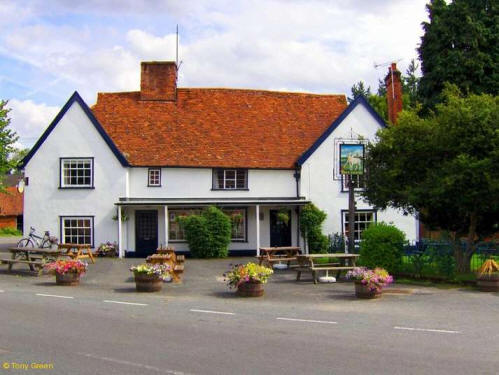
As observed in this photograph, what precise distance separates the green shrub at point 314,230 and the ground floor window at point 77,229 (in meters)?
10.2

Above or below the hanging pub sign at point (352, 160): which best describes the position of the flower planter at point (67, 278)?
below

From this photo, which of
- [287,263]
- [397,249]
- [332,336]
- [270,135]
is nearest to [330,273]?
[397,249]

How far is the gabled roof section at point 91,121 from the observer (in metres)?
28.6

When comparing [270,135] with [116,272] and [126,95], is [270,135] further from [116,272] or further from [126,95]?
[116,272]

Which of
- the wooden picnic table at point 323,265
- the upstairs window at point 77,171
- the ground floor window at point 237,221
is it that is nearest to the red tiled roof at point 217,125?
the upstairs window at point 77,171

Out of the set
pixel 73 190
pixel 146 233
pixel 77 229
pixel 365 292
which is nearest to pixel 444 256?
pixel 365 292

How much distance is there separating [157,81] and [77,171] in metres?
→ 6.83

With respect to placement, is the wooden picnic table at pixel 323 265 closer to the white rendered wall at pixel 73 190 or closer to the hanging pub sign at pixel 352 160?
the hanging pub sign at pixel 352 160

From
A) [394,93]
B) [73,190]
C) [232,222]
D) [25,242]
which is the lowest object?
[25,242]

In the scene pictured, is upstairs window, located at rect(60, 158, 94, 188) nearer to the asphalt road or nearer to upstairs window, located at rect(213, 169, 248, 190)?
upstairs window, located at rect(213, 169, 248, 190)

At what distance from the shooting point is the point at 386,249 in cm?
1903

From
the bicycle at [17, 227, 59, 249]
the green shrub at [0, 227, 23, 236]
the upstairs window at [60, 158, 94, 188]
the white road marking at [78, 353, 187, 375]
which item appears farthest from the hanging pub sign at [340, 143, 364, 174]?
the green shrub at [0, 227, 23, 236]

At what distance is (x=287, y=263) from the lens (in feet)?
78.7

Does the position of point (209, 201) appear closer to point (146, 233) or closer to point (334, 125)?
point (146, 233)
